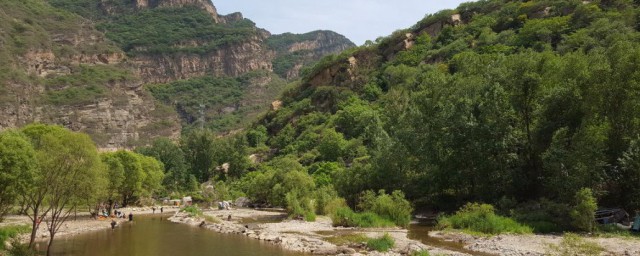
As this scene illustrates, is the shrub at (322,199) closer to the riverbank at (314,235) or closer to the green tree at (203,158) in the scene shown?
the riverbank at (314,235)

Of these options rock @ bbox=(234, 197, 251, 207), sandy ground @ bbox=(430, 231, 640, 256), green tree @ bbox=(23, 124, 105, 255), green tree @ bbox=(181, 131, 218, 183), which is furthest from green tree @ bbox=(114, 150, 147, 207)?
sandy ground @ bbox=(430, 231, 640, 256)

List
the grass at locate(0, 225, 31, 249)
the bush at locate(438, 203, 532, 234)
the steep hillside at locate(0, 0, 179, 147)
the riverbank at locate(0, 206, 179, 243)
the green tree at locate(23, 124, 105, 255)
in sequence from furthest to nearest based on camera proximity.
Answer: the steep hillside at locate(0, 0, 179, 147)
the riverbank at locate(0, 206, 179, 243)
the bush at locate(438, 203, 532, 234)
the grass at locate(0, 225, 31, 249)
the green tree at locate(23, 124, 105, 255)

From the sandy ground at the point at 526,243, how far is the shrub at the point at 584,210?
183cm

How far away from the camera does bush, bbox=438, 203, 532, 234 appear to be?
34.4 meters

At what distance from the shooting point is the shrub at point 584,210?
3036cm

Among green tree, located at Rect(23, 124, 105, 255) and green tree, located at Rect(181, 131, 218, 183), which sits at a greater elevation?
green tree, located at Rect(181, 131, 218, 183)

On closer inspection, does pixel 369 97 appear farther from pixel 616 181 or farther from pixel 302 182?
pixel 616 181

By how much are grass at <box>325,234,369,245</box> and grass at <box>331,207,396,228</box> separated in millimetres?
5493

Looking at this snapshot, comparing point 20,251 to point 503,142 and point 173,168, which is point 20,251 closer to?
point 503,142

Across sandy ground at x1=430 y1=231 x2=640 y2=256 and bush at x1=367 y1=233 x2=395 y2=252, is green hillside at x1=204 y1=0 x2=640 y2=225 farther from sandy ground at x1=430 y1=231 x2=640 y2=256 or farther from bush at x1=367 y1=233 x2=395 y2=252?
bush at x1=367 y1=233 x2=395 y2=252

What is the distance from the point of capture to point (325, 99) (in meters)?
119

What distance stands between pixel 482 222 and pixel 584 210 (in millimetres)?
7076

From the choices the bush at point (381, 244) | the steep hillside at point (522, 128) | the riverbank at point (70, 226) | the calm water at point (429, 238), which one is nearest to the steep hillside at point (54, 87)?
the riverbank at point (70, 226)

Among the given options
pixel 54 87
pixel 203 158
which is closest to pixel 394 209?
pixel 203 158
